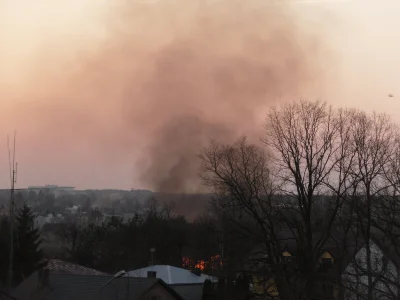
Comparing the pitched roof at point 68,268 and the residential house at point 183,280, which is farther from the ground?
the pitched roof at point 68,268

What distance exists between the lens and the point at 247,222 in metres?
23.1

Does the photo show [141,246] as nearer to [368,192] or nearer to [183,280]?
[183,280]

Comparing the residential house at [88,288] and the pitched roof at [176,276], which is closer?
the residential house at [88,288]

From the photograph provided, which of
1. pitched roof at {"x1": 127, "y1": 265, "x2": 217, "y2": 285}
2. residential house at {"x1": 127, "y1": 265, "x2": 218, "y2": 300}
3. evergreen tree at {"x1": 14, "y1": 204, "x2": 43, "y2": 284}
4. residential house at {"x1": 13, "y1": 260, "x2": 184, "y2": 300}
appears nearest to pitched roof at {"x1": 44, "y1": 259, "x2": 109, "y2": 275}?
evergreen tree at {"x1": 14, "y1": 204, "x2": 43, "y2": 284}

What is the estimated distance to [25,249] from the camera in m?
34.0

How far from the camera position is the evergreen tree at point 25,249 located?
108ft

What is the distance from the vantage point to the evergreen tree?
32.9 metres

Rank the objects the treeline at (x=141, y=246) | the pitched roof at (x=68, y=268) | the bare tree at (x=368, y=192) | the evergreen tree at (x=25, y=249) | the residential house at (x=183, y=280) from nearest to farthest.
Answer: the bare tree at (x=368, y=192) < the residential house at (x=183, y=280) < the pitched roof at (x=68, y=268) < the evergreen tree at (x=25, y=249) < the treeline at (x=141, y=246)

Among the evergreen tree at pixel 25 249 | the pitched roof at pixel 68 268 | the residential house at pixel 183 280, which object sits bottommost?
the residential house at pixel 183 280

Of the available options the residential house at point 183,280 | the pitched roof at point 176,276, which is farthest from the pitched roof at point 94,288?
the pitched roof at point 176,276

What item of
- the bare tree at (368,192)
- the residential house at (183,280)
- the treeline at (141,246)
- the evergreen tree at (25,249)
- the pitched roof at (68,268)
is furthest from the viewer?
the treeline at (141,246)

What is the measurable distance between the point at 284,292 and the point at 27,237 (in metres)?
20.5

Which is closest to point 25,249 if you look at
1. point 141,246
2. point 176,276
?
point 176,276

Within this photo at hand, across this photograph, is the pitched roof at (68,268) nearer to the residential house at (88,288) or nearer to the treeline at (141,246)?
the residential house at (88,288)
